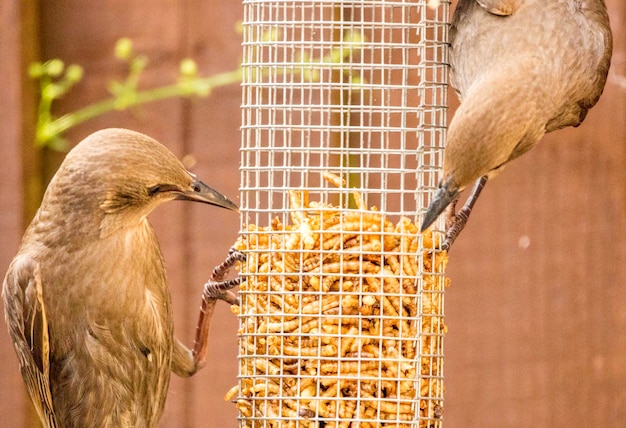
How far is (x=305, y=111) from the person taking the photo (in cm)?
489

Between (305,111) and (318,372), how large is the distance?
1060mm

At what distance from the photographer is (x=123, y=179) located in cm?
435

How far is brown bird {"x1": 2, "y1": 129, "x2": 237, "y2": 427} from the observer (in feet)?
14.3

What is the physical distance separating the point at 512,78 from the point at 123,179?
52.4 inches

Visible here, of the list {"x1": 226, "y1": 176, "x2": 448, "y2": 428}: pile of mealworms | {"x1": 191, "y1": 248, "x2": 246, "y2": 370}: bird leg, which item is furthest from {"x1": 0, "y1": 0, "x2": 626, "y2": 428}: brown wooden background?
{"x1": 226, "y1": 176, "x2": 448, "y2": 428}: pile of mealworms

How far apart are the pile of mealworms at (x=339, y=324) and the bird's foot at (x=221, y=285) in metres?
0.17

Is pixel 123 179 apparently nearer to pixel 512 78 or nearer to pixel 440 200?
pixel 440 200

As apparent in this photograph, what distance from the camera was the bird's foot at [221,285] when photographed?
4664mm

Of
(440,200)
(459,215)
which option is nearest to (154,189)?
(440,200)

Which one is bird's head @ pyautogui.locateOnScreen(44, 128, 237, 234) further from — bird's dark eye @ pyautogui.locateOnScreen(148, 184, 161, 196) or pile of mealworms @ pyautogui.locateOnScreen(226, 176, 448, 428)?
pile of mealworms @ pyautogui.locateOnScreen(226, 176, 448, 428)

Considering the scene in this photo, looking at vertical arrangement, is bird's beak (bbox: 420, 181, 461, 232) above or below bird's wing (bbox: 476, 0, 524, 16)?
below

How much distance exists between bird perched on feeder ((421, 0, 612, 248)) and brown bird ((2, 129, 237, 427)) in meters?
0.84

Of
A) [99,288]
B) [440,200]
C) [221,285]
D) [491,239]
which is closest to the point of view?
[440,200]

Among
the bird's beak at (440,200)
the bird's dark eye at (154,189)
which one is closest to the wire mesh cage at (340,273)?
the bird's beak at (440,200)
